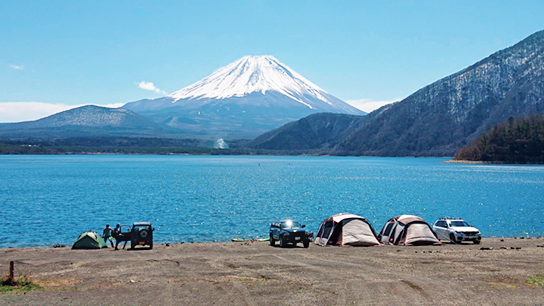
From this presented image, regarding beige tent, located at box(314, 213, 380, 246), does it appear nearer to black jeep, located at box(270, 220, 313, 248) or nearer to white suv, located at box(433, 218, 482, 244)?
black jeep, located at box(270, 220, 313, 248)

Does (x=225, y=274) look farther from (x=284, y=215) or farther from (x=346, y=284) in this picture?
(x=284, y=215)

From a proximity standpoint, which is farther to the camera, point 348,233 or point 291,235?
point 348,233

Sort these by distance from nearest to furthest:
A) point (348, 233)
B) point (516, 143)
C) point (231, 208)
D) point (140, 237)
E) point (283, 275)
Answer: point (283, 275), point (140, 237), point (348, 233), point (231, 208), point (516, 143)

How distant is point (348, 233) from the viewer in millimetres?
28844

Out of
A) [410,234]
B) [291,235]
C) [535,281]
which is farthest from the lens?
[410,234]

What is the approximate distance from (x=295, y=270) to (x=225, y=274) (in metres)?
2.83

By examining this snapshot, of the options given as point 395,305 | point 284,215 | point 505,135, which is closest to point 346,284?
point 395,305

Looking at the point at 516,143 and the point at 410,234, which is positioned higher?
the point at 516,143

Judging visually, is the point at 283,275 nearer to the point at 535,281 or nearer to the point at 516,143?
the point at 535,281

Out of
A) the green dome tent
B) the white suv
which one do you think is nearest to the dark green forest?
the white suv

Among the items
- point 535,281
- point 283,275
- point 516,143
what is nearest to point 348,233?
point 283,275

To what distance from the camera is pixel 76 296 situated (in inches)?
627

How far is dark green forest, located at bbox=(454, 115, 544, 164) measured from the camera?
536 ft

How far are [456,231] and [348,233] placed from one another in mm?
6599
